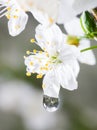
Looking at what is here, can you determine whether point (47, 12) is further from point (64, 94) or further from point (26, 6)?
point (64, 94)

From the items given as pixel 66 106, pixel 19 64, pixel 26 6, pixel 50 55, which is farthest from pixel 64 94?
pixel 26 6

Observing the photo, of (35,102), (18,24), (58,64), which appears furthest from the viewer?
(35,102)

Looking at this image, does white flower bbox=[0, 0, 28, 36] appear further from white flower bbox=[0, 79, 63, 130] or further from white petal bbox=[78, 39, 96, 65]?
white flower bbox=[0, 79, 63, 130]

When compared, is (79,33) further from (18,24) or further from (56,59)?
(18,24)

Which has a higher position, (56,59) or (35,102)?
(56,59)

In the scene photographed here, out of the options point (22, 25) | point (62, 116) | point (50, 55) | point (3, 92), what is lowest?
point (62, 116)

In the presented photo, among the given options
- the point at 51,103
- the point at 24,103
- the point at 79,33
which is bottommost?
the point at 24,103

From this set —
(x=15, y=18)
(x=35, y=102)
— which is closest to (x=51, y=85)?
(x=15, y=18)
